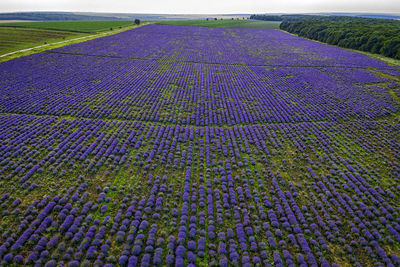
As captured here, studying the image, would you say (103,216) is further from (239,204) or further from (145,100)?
(145,100)

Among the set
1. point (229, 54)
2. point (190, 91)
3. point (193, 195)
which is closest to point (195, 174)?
point (193, 195)

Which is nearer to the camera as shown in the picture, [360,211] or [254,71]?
[360,211]

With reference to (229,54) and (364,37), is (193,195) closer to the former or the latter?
(229,54)

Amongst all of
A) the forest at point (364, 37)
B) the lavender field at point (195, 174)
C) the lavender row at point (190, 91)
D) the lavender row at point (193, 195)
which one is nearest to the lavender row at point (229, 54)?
the lavender row at point (190, 91)

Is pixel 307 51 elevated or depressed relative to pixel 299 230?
elevated

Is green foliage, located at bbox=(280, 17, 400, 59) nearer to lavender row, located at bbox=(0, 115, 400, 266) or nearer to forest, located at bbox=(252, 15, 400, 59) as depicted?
forest, located at bbox=(252, 15, 400, 59)

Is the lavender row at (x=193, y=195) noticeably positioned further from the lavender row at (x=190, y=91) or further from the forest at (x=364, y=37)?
the forest at (x=364, y=37)

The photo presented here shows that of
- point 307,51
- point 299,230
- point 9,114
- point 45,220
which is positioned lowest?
point 299,230

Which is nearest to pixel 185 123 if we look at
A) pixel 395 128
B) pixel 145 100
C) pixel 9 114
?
pixel 145 100
